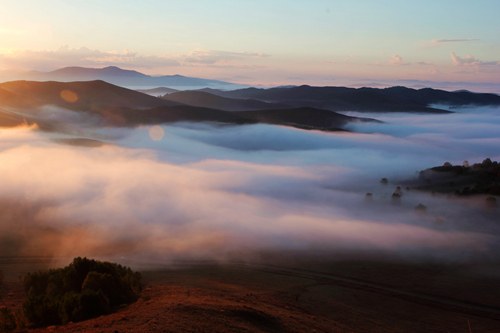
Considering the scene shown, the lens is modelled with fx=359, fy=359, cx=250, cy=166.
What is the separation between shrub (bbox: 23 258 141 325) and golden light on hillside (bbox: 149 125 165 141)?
140183 mm

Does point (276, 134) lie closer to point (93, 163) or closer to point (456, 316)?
point (93, 163)

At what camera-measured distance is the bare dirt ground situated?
18.0 meters

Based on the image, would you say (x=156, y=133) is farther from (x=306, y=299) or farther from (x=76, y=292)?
(x=76, y=292)

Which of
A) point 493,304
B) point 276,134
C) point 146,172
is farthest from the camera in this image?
point 276,134

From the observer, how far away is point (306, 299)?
30.0m

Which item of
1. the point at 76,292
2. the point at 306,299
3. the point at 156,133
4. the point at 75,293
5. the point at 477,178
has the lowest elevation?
the point at 306,299

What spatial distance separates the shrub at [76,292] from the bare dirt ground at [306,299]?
1130 millimetres

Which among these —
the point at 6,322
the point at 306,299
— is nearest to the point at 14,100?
the point at 306,299

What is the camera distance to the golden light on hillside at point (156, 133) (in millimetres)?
164700

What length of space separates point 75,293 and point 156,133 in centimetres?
15482

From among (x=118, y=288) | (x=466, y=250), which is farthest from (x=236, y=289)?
(x=466, y=250)

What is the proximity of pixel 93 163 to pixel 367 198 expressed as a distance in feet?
245

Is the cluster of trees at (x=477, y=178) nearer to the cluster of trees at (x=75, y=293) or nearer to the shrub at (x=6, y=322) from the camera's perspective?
the cluster of trees at (x=75, y=293)

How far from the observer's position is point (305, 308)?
2698 cm
